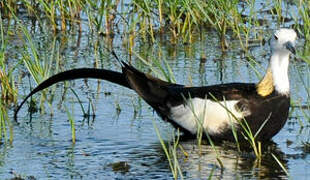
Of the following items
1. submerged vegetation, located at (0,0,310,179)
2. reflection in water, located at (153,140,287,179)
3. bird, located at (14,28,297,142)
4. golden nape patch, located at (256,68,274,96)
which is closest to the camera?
reflection in water, located at (153,140,287,179)

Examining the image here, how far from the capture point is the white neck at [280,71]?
308 inches

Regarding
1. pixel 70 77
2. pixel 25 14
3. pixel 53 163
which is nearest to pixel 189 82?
pixel 70 77

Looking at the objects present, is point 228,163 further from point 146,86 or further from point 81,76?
point 81,76

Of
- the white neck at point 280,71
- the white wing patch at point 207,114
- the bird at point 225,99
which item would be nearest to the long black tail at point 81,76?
the bird at point 225,99

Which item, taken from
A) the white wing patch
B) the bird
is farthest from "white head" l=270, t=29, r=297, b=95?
the white wing patch

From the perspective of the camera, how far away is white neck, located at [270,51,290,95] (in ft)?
25.7

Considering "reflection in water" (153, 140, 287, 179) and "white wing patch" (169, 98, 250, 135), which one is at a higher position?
"white wing patch" (169, 98, 250, 135)

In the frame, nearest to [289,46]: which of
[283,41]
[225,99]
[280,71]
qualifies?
[283,41]

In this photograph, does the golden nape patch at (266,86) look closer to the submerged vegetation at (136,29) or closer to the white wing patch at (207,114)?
the white wing patch at (207,114)

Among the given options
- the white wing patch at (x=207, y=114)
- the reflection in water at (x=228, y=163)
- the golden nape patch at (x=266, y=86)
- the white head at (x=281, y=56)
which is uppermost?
the white head at (x=281, y=56)

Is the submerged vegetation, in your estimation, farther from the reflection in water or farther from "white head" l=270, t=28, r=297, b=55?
the reflection in water

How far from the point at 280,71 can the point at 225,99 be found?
0.54m

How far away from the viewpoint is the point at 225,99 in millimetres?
7691

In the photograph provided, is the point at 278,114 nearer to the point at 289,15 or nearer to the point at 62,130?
the point at 62,130
